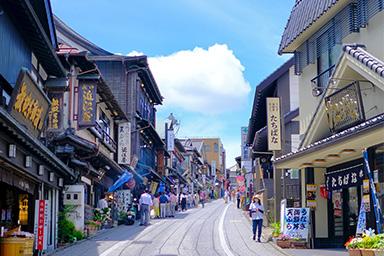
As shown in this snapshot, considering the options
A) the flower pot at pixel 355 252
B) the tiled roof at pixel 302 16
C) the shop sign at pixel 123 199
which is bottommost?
the flower pot at pixel 355 252

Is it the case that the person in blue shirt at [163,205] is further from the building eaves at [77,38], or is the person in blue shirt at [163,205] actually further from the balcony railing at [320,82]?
the balcony railing at [320,82]

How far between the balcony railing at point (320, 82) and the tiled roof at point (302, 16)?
1878 mm

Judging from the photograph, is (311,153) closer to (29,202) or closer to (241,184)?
(29,202)

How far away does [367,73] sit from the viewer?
15.0m

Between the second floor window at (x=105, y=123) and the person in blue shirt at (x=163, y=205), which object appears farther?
the person in blue shirt at (x=163, y=205)

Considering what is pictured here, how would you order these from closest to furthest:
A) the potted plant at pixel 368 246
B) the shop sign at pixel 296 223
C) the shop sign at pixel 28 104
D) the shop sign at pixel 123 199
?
the potted plant at pixel 368 246, the shop sign at pixel 28 104, the shop sign at pixel 296 223, the shop sign at pixel 123 199

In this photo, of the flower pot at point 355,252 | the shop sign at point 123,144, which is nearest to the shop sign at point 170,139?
the shop sign at point 123,144

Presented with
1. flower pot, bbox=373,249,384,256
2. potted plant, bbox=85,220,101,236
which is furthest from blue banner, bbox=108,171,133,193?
flower pot, bbox=373,249,384,256

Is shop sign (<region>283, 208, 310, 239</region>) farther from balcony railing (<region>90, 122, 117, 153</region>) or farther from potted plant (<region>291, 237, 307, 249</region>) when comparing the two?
balcony railing (<region>90, 122, 117, 153</region>)

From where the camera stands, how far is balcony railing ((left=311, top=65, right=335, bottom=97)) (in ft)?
65.4

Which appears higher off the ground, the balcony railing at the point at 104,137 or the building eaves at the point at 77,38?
the building eaves at the point at 77,38

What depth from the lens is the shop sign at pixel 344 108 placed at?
15.4 meters

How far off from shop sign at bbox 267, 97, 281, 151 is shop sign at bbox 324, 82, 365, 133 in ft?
25.1

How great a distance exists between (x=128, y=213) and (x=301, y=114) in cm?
1216
